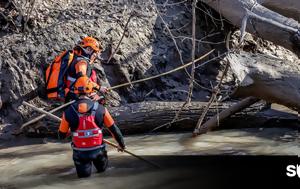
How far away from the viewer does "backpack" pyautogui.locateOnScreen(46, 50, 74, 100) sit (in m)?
8.22

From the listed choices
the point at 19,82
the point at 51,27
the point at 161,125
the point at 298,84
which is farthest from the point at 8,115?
the point at 298,84

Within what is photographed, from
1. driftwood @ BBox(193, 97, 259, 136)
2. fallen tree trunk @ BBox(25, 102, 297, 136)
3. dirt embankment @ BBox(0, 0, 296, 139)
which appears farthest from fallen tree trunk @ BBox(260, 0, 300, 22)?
driftwood @ BBox(193, 97, 259, 136)

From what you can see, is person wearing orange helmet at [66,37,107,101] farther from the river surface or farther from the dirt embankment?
the dirt embankment

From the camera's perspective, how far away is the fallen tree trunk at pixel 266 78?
6930 millimetres

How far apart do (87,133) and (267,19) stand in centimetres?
295

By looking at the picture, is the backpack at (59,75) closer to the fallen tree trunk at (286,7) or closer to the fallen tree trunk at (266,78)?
the fallen tree trunk at (266,78)

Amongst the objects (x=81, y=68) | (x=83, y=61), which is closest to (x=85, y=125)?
(x=81, y=68)

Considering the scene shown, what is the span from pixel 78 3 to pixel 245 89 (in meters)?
5.02

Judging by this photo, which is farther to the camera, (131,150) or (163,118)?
(163,118)

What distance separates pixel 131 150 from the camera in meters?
8.20

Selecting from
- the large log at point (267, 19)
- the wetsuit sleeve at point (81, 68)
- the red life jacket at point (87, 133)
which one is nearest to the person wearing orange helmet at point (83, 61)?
the wetsuit sleeve at point (81, 68)

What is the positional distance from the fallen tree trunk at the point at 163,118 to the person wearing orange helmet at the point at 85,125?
Answer: 2.19 meters

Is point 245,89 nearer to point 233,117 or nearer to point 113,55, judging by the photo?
point 233,117

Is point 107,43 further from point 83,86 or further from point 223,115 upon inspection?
point 83,86
